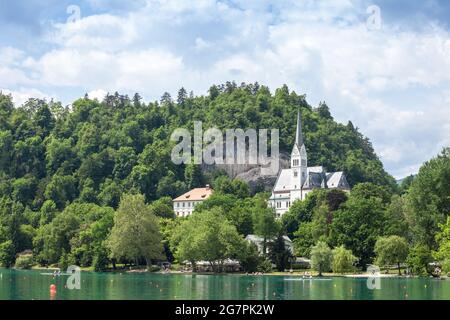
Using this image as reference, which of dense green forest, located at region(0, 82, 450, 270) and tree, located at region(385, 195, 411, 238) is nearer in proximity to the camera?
tree, located at region(385, 195, 411, 238)

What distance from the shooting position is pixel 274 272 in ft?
314

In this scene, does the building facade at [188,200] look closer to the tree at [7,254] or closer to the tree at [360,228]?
the tree at [7,254]

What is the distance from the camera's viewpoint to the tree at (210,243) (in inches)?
3642

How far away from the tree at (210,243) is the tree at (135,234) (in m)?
3.99

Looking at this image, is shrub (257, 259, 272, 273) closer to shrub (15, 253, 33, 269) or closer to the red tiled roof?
shrub (15, 253, 33, 269)

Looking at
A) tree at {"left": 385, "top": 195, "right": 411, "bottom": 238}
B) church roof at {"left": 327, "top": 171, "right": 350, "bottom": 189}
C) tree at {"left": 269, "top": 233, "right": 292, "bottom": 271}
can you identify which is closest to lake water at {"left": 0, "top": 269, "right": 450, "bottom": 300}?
tree at {"left": 385, "top": 195, "right": 411, "bottom": 238}

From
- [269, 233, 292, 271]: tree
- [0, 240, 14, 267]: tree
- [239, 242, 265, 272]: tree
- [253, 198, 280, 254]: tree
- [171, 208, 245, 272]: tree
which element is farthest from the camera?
[0, 240, 14, 267]: tree

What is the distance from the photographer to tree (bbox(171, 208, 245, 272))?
92.5 metres

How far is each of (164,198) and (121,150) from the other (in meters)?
27.8

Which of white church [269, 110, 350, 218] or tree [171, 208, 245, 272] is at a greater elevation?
white church [269, 110, 350, 218]

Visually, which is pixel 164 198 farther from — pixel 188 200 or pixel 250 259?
pixel 250 259

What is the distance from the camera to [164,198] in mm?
149375

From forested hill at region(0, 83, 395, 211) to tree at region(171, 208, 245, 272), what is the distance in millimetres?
62721
